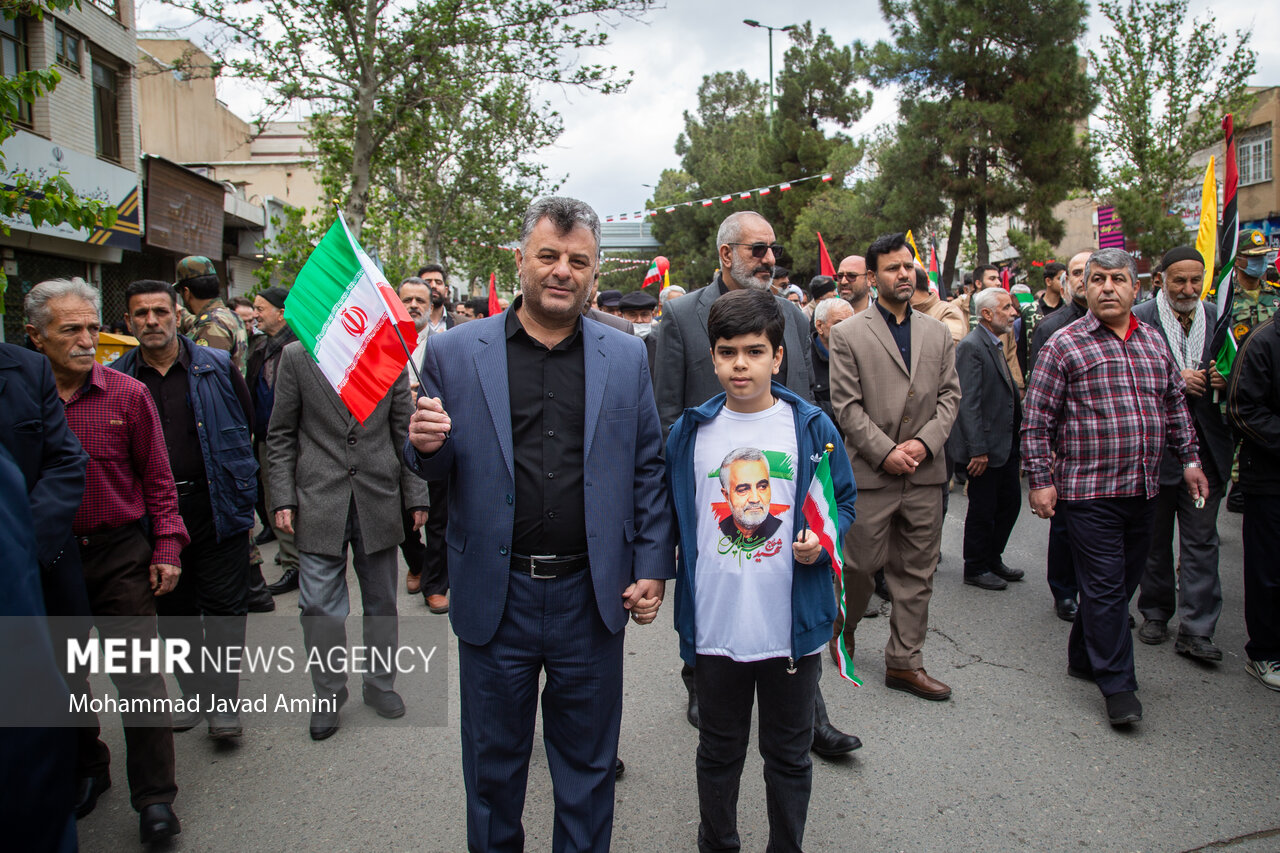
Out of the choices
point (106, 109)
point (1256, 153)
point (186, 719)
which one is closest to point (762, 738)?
point (186, 719)

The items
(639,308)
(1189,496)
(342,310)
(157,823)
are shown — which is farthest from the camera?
(639,308)

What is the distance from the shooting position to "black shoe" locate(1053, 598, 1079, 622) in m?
5.26

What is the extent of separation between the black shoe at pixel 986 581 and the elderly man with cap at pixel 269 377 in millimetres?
4880

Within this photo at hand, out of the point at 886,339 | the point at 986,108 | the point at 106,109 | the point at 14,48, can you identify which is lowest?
the point at 886,339

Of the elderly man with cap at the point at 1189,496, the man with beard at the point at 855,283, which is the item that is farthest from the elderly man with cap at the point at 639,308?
the elderly man with cap at the point at 1189,496

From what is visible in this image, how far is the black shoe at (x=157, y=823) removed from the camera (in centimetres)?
310

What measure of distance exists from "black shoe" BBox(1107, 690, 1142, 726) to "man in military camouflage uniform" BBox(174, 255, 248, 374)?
19.6 feet

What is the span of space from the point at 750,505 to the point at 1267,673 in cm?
342

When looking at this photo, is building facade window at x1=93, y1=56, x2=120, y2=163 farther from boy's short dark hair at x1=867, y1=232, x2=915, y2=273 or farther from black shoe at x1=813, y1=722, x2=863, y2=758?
black shoe at x1=813, y1=722, x2=863, y2=758

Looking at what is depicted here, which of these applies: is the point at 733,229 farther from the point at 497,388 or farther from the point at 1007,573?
the point at 1007,573

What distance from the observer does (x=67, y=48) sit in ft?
45.0

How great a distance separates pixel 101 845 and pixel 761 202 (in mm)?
35429

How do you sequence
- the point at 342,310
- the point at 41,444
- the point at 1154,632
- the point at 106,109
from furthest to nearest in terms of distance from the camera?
the point at 106,109, the point at 1154,632, the point at 342,310, the point at 41,444

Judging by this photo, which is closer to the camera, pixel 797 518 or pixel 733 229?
pixel 797 518
